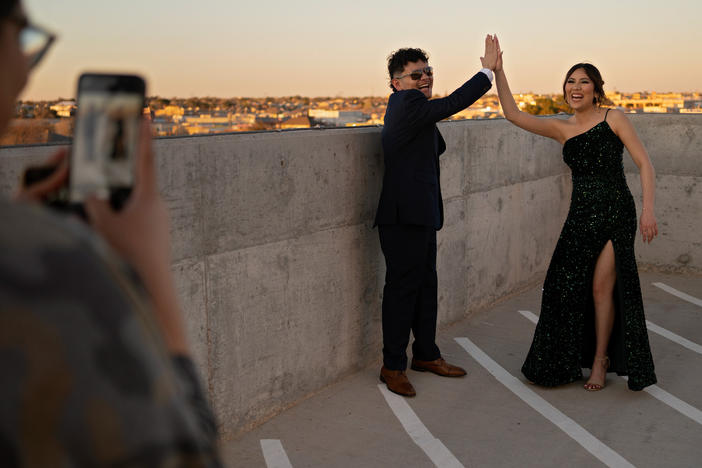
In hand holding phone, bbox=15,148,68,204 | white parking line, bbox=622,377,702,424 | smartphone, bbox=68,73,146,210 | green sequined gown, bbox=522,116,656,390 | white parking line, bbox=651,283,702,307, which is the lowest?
white parking line, bbox=651,283,702,307

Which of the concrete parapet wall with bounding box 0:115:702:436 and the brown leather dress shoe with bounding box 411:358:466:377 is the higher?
the concrete parapet wall with bounding box 0:115:702:436

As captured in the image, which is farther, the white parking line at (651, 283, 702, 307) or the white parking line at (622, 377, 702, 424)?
the white parking line at (651, 283, 702, 307)

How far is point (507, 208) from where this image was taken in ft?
25.9

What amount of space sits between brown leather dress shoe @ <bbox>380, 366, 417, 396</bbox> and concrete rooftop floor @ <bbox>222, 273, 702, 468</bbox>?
63mm

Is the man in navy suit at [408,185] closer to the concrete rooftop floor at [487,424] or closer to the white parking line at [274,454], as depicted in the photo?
the concrete rooftop floor at [487,424]

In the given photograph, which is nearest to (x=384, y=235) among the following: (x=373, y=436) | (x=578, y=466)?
(x=373, y=436)

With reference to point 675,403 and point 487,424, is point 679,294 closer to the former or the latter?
point 675,403

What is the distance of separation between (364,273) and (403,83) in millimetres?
1214

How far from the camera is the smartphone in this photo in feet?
3.07

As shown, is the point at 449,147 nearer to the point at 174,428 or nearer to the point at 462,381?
the point at 462,381

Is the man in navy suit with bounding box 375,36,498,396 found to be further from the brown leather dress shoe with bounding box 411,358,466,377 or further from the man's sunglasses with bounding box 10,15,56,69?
the man's sunglasses with bounding box 10,15,56,69

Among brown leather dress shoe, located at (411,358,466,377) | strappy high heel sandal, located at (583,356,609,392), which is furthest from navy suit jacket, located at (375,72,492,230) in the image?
strappy high heel sandal, located at (583,356,609,392)

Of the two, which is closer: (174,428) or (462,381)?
(174,428)

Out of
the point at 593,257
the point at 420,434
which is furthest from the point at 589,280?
the point at 420,434
